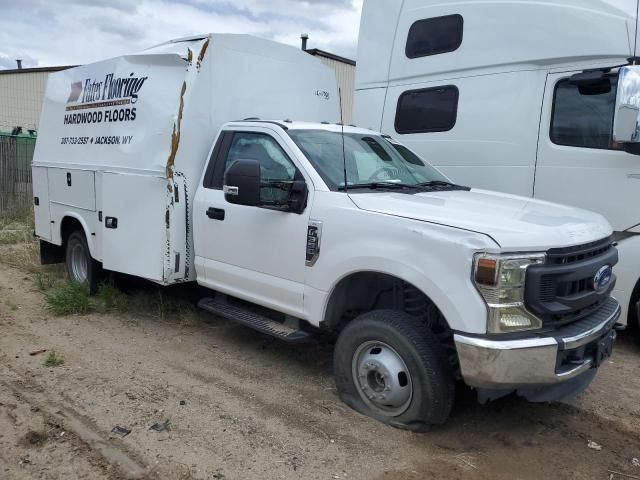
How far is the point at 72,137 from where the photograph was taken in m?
6.75

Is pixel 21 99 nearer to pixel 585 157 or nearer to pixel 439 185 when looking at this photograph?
pixel 439 185

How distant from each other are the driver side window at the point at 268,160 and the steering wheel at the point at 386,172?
614 mm

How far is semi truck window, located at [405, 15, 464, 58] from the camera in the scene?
243 inches

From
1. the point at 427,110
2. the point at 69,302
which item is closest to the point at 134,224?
the point at 69,302

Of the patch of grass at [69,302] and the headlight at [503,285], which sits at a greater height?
the headlight at [503,285]

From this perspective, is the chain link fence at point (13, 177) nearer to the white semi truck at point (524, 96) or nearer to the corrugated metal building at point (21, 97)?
the white semi truck at point (524, 96)

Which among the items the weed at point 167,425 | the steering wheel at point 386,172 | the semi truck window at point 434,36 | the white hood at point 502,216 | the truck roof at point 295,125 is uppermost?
the semi truck window at point 434,36

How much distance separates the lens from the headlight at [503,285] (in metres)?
3.15

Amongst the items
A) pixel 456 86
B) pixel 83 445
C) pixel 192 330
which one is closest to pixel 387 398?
pixel 83 445

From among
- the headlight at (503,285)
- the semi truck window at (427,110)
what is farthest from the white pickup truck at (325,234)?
the semi truck window at (427,110)

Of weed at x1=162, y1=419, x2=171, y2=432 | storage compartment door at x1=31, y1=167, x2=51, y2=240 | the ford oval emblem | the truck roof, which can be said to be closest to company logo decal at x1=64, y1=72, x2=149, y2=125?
storage compartment door at x1=31, y1=167, x2=51, y2=240

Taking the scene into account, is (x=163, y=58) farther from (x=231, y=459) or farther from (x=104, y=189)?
(x=231, y=459)

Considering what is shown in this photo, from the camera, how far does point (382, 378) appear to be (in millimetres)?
3771

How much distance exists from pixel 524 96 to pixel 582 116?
1.95 ft
